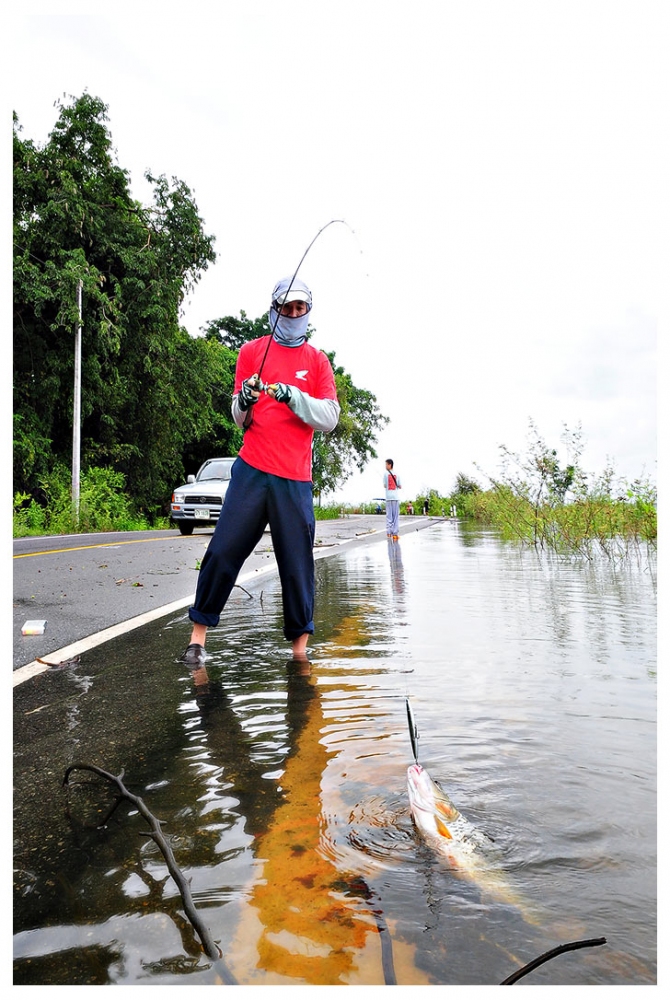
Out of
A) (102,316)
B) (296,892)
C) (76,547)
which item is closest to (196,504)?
(76,547)

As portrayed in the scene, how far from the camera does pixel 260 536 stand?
15.6ft

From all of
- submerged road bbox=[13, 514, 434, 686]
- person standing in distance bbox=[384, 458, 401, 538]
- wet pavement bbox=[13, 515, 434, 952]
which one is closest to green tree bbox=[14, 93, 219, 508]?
person standing in distance bbox=[384, 458, 401, 538]

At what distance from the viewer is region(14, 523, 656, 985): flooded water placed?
1718 mm

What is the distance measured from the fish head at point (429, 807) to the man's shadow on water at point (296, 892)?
10.6 inches

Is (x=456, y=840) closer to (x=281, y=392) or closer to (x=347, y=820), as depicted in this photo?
(x=347, y=820)

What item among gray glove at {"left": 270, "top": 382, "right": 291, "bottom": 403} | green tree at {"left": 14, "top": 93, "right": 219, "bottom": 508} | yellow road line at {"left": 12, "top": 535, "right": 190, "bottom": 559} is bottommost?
yellow road line at {"left": 12, "top": 535, "right": 190, "bottom": 559}

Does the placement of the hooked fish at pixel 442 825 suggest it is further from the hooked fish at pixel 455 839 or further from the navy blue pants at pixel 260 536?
the navy blue pants at pixel 260 536

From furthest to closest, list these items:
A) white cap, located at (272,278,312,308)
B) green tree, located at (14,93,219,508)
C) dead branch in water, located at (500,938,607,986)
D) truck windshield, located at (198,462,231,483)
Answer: green tree, located at (14,93,219,508)
truck windshield, located at (198,462,231,483)
white cap, located at (272,278,312,308)
dead branch in water, located at (500,938,607,986)

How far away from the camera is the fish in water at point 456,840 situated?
77.2 inches

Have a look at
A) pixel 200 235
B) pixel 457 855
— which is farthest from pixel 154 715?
pixel 200 235

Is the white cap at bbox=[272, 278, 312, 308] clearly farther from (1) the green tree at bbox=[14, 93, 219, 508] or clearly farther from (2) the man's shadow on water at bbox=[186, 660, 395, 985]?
(1) the green tree at bbox=[14, 93, 219, 508]

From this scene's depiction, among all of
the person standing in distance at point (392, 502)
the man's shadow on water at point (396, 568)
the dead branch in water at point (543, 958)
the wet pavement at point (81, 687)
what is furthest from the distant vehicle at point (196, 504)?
the dead branch in water at point (543, 958)

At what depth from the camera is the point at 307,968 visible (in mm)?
1659

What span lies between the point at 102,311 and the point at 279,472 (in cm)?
2682
